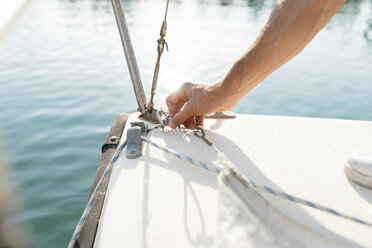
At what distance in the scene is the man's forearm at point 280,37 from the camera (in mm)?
1268

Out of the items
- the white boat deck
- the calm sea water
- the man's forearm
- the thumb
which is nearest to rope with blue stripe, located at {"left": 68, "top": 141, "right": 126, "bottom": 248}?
the white boat deck

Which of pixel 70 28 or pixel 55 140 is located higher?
pixel 70 28

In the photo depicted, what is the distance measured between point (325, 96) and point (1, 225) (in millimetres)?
5055

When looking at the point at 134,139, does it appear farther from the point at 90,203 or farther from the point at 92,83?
the point at 92,83

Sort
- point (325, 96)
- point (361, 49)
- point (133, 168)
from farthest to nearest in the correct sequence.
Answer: point (361, 49), point (325, 96), point (133, 168)

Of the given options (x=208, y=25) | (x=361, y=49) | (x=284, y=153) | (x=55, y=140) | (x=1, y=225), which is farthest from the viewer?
(x=208, y=25)

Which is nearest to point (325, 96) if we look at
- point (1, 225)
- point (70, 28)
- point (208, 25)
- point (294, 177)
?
point (294, 177)

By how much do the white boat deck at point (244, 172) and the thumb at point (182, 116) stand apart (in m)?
0.08

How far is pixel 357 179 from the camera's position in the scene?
1.29 metres

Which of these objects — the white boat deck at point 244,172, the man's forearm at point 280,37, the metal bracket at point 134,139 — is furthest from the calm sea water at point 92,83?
the man's forearm at point 280,37

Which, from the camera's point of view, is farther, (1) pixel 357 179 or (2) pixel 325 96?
(2) pixel 325 96

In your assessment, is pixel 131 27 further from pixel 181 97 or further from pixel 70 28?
pixel 181 97

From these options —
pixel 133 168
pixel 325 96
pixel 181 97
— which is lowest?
pixel 325 96

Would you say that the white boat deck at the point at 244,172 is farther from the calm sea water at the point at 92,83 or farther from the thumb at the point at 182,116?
the calm sea water at the point at 92,83
